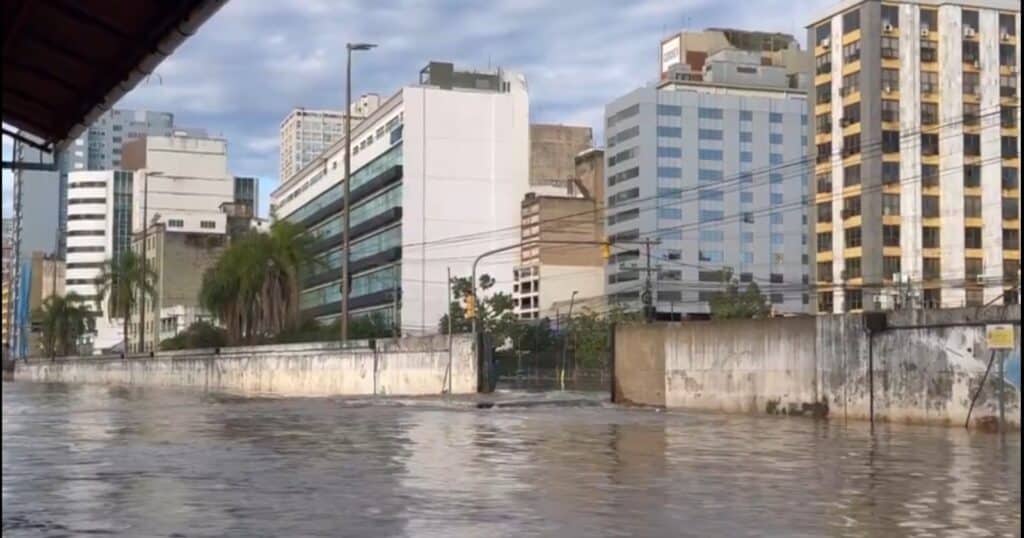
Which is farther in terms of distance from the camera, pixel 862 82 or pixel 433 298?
pixel 433 298

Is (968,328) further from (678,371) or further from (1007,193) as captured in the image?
(1007,193)

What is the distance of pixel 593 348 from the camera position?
98938mm

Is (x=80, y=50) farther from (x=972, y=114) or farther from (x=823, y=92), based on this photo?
(x=972, y=114)

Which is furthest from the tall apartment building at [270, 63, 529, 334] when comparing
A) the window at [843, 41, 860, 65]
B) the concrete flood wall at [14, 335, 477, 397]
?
the concrete flood wall at [14, 335, 477, 397]

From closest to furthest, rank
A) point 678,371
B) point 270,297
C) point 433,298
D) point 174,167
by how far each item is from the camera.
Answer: point 678,371
point 270,297
point 433,298
point 174,167

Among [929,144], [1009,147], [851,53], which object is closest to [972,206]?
[1009,147]

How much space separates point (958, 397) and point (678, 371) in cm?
1173

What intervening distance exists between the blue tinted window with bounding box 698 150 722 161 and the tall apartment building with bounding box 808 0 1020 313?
39.3 m

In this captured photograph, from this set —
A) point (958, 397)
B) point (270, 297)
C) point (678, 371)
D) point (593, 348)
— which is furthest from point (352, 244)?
point (958, 397)

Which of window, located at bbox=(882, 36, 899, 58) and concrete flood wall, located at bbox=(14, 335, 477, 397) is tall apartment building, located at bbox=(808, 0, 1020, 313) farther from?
concrete flood wall, located at bbox=(14, 335, 477, 397)

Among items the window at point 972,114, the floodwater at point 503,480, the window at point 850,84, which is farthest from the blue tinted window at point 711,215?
the floodwater at point 503,480

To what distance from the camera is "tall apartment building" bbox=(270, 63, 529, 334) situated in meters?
134

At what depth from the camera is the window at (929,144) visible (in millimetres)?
117812

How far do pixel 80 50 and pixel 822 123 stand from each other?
118 m
